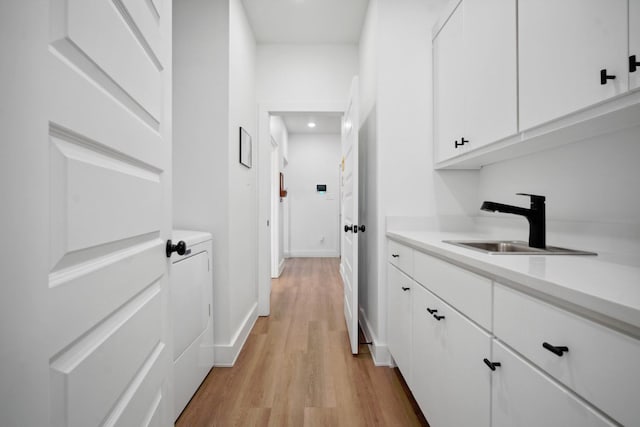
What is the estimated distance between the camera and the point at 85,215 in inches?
19.9

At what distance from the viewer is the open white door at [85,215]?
38cm

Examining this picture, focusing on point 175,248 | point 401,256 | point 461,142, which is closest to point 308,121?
point 461,142

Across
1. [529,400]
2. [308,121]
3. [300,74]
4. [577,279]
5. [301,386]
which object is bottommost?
[301,386]

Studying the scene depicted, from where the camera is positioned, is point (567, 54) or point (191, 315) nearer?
point (567, 54)

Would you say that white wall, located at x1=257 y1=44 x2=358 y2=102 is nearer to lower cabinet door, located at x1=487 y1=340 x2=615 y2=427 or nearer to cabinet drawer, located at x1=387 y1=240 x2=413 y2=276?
cabinet drawer, located at x1=387 y1=240 x2=413 y2=276

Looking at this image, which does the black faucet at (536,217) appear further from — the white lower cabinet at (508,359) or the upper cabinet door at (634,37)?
the upper cabinet door at (634,37)

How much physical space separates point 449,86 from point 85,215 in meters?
1.84

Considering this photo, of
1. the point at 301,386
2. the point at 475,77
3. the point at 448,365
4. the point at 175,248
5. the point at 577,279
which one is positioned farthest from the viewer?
the point at 301,386

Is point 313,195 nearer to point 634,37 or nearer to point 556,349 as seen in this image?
point 634,37

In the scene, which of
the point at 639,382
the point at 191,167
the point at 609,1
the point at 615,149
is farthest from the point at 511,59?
the point at 191,167

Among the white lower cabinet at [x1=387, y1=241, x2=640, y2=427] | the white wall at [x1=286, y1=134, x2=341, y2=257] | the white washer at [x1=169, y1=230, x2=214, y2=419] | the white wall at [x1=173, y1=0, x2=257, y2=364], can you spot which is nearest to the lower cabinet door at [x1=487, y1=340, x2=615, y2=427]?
the white lower cabinet at [x1=387, y1=241, x2=640, y2=427]

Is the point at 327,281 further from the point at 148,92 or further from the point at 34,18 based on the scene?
the point at 34,18

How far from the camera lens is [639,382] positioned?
0.46 metres

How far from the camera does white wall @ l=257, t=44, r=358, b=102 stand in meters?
2.76
